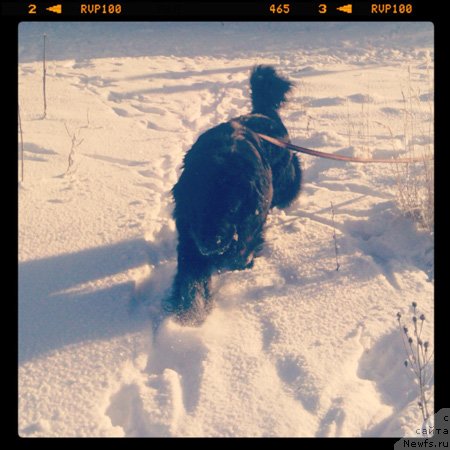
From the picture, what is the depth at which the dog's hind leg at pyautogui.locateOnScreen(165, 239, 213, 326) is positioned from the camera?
96.8 inches

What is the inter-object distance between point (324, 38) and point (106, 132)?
5661 mm

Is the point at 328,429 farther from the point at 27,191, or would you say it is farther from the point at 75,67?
the point at 75,67

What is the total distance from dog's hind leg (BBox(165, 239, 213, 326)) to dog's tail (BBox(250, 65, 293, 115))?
1.54 metres

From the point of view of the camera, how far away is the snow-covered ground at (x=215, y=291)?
6.66ft

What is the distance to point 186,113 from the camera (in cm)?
568

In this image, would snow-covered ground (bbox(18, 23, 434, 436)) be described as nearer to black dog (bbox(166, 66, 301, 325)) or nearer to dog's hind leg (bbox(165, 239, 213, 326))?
dog's hind leg (bbox(165, 239, 213, 326))

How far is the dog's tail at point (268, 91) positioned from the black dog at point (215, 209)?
2.94 ft

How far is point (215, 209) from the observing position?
229 centimetres

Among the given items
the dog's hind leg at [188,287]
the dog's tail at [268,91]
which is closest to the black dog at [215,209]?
the dog's hind leg at [188,287]
